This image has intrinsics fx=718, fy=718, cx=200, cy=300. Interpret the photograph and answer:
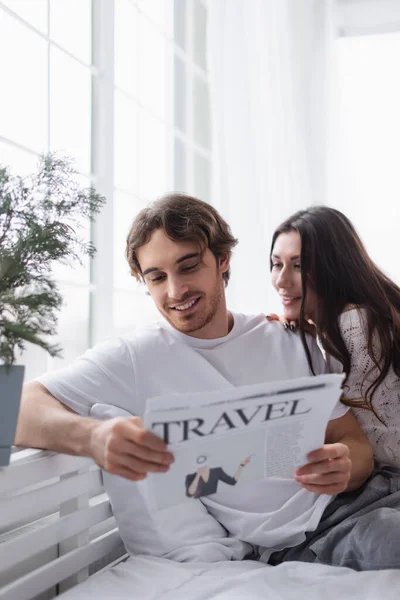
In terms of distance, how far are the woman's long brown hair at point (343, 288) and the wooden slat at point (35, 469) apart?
631 millimetres

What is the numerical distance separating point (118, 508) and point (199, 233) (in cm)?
67

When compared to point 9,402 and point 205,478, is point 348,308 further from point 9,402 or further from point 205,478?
point 9,402

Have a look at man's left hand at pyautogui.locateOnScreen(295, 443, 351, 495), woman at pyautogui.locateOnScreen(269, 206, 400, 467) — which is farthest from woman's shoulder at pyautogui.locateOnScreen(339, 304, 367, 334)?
man's left hand at pyautogui.locateOnScreen(295, 443, 351, 495)

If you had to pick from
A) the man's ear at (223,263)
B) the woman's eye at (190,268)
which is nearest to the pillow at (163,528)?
the woman's eye at (190,268)

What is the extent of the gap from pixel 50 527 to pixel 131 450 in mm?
443

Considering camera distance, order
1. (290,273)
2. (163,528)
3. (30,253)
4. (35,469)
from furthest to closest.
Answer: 1. (290,273)
2. (163,528)
3. (35,469)
4. (30,253)

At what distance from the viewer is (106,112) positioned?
2479 mm

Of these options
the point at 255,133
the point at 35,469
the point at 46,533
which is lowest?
the point at 46,533

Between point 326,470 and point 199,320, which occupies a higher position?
point 199,320

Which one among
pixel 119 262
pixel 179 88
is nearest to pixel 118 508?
pixel 119 262

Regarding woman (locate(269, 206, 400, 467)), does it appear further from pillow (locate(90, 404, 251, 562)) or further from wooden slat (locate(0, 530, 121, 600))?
wooden slat (locate(0, 530, 121, 600))

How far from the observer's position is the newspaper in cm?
104

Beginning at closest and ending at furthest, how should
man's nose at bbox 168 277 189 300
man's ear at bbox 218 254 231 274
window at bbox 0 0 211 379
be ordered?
man's nose at bbox 168 277 189 300 < man's ear at bbox 218 254 231 274 < window at bbox 0 0 211 379

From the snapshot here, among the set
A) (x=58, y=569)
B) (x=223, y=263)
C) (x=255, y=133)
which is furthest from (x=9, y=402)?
(x=255, y=133)
